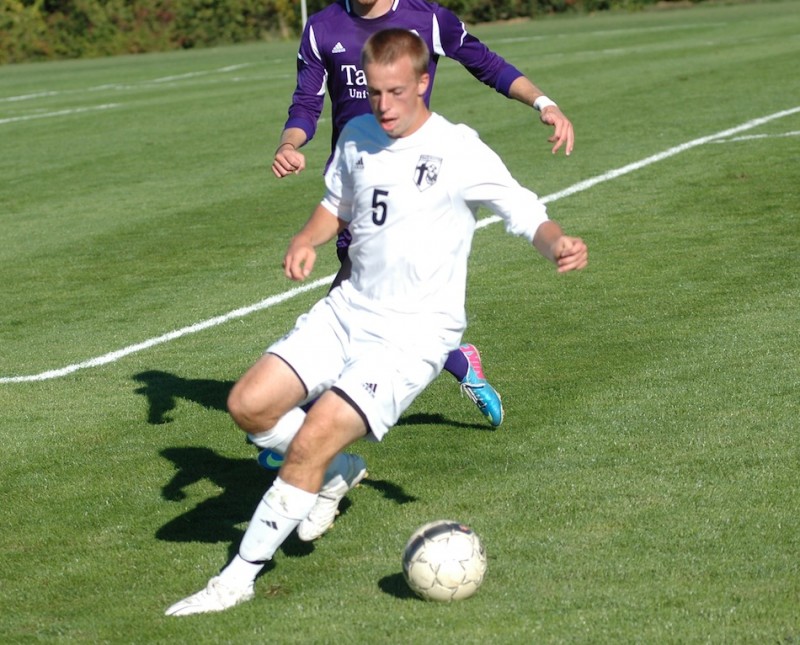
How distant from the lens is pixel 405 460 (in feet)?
22.3

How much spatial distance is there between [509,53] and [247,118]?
9.41 meters

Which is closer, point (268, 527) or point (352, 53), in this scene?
point (268, 527)

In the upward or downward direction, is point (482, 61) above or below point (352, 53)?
below

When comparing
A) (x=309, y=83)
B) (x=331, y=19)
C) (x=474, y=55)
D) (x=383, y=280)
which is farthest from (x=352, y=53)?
(x=383, y=280)

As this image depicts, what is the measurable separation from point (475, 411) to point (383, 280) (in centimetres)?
A: 227

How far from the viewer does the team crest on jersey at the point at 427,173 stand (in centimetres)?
545

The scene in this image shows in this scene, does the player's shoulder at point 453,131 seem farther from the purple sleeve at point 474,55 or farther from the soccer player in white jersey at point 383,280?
the purple sleeve at point 474,55

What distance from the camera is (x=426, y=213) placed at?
547 centimetres

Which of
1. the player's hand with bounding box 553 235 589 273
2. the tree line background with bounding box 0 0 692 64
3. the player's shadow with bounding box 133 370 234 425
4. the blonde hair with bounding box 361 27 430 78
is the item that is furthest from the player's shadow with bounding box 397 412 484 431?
the tree line background with bounding box 0 0 692 64

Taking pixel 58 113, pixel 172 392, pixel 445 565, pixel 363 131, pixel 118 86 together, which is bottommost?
pixel 118 86

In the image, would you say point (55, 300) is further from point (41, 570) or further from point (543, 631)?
point (543, 631)

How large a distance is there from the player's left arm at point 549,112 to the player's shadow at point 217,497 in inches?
82.4

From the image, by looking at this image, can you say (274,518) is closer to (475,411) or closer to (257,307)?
(475,411)

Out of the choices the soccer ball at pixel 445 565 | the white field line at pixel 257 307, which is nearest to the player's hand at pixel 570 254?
the soccer ball at pixel 445 565
